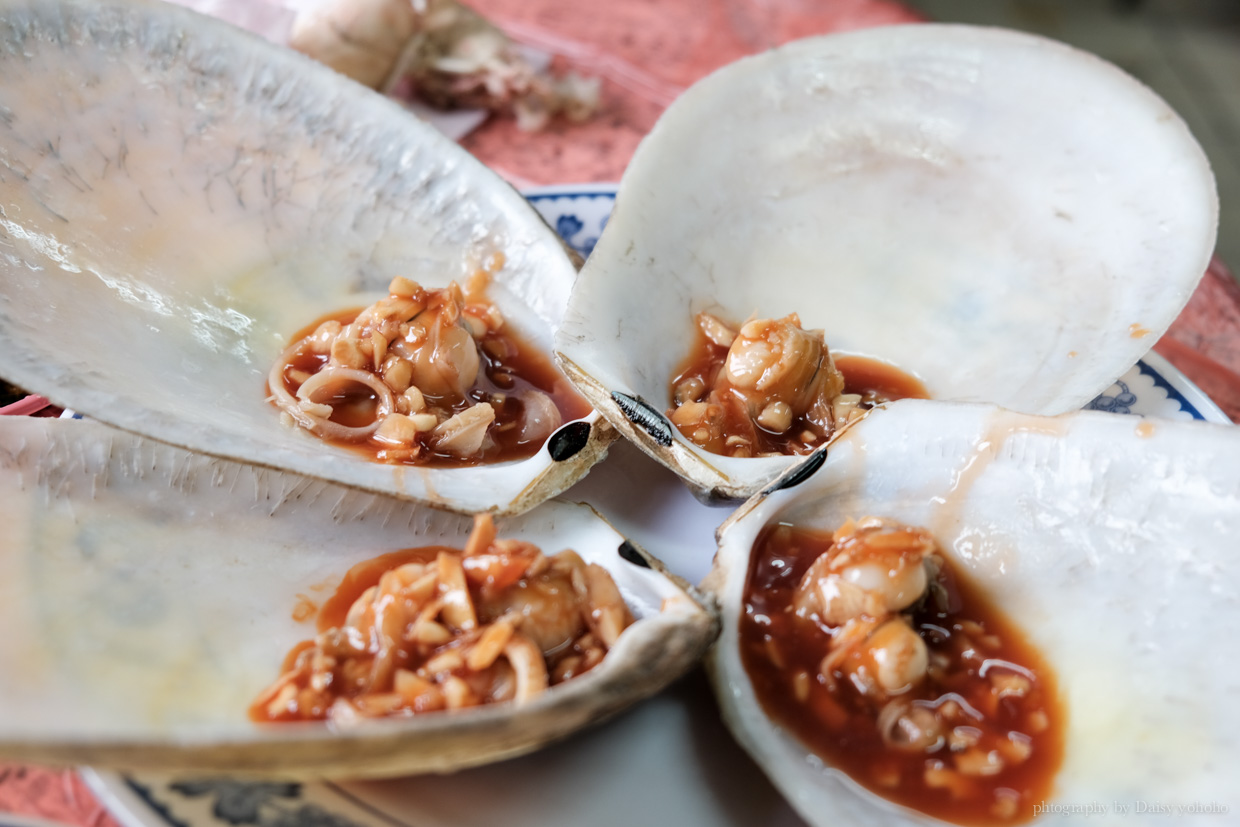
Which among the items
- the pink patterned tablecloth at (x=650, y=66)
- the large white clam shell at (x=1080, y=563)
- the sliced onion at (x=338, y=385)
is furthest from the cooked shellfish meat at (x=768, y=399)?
the pink patterned tablecloth at (x=650, y=66)

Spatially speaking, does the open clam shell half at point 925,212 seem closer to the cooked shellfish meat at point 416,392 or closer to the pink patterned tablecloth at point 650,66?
the cooked shellfish meat at point 416,392

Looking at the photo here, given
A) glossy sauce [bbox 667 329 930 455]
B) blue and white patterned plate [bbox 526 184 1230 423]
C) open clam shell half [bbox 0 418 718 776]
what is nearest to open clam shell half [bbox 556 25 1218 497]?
glossy sauce [bbox 667 329 930 455]

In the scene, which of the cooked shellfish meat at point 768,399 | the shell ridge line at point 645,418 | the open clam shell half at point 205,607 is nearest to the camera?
the open clam shell half at point 205,607

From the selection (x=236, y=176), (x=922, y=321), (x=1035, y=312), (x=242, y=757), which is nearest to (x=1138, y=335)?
(x=1035, y=312)

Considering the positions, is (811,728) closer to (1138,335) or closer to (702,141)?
(1138,335)

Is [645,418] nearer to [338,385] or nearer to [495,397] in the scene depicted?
[495,397]

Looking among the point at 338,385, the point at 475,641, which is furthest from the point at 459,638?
the point at 338,385
